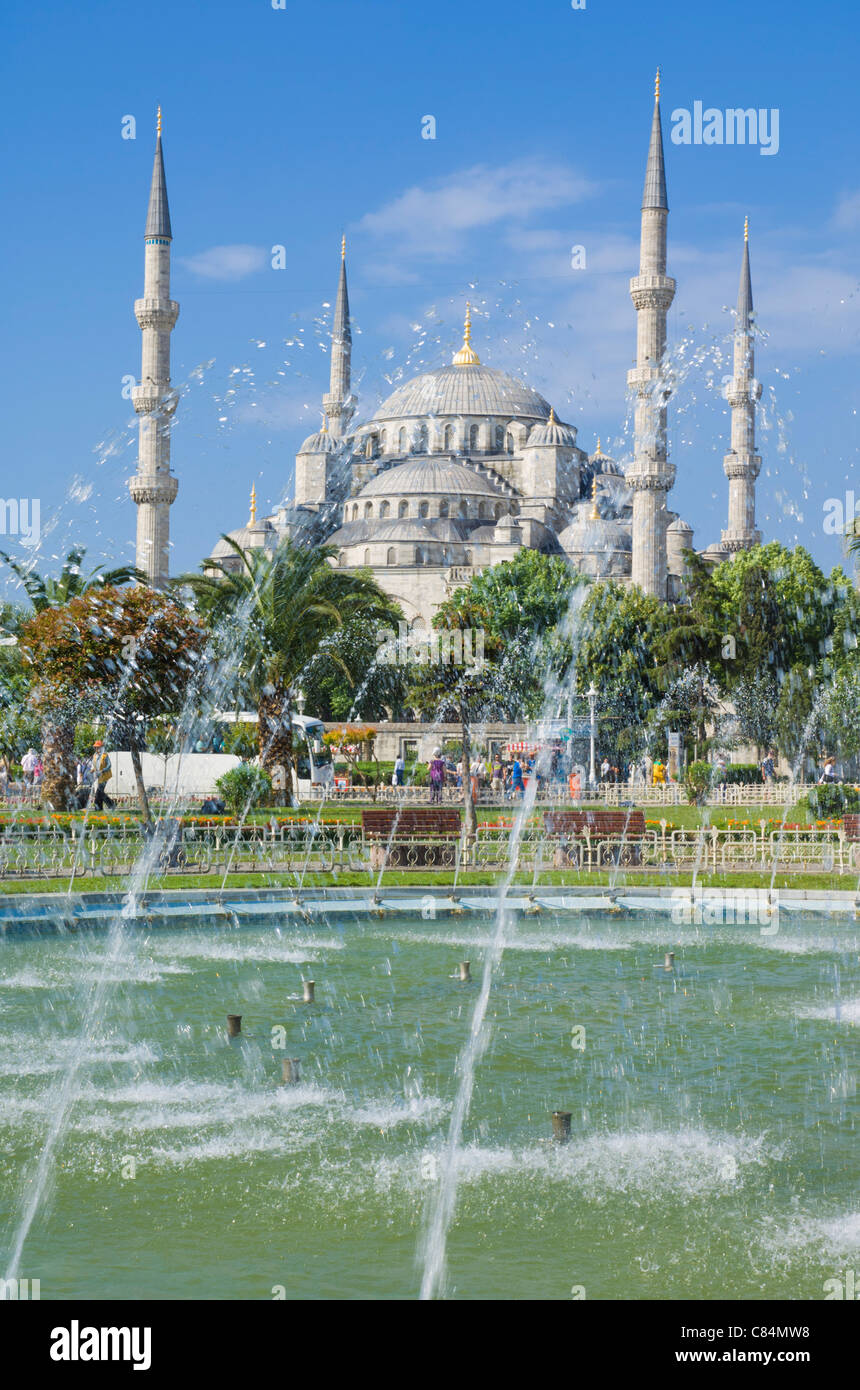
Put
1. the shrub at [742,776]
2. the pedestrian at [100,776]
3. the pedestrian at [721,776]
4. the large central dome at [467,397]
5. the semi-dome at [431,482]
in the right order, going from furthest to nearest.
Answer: the large central dome at [467,397], the semi-dome at [431,482], the shrub at [742,776], the pedestrian at [721,776], the pedestrian at [100,776]

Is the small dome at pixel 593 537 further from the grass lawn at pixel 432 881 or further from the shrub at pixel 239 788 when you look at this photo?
the grass lawn at pixel 432 881

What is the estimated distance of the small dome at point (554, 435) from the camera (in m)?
68.8

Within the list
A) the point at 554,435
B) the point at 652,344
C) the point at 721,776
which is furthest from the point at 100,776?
the point at 554,435

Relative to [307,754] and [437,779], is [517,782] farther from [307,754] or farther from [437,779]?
[307,754]

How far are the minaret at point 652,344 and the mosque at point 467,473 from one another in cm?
4

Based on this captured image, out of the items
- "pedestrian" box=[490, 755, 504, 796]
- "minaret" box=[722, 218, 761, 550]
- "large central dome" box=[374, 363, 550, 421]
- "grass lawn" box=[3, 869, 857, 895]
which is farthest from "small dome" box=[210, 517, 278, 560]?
"grass lawn" box=[3, 869, 857, 895]

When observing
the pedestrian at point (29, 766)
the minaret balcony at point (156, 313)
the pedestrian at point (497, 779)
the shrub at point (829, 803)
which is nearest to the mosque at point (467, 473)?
the minaret balcony at point (156, 313)

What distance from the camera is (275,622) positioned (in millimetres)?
22750

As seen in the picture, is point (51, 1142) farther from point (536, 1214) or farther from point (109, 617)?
point (109, 617)

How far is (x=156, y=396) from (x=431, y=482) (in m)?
27.5

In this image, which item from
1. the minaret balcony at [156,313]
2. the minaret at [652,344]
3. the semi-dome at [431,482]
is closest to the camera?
the minaret balcony at [156,313]
